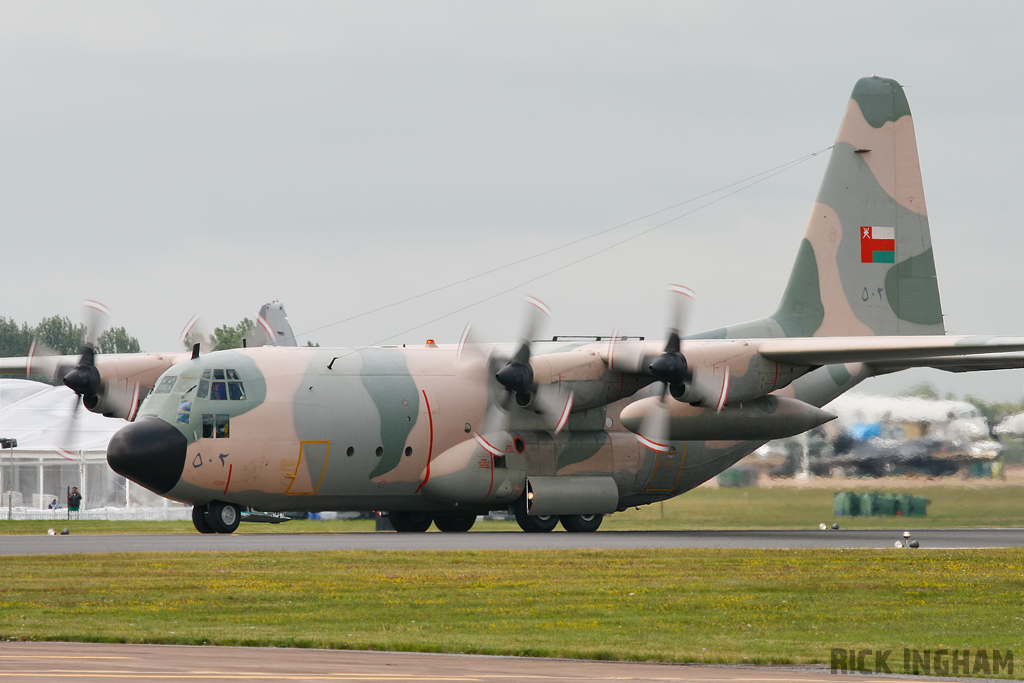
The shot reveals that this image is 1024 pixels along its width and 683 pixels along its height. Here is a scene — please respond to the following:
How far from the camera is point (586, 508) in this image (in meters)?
29.4

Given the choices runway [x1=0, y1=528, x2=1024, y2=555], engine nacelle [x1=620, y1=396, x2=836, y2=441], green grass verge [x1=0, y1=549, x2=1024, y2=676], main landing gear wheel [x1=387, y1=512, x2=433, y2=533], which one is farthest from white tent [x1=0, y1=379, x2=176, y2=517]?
green grass verge [x1=0, y1=549, x2=1024, y2=676]

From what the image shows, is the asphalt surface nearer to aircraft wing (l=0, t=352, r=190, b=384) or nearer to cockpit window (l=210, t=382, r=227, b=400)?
cockpit window (l=210, t=382, r=227, b=400)

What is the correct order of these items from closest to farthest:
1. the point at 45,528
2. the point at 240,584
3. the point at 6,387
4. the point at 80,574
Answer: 1. the point at 240,584
2. the point at 80,574
3. the point at 45,528
4. the point at 6,387

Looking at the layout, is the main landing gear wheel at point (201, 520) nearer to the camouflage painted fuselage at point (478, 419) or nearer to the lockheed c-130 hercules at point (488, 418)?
the lockheed c-130 hercules at point (488, 418)

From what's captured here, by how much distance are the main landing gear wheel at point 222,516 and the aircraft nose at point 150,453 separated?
163cm

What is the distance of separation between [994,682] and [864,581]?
8.35 m

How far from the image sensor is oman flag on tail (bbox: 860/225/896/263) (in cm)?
3334

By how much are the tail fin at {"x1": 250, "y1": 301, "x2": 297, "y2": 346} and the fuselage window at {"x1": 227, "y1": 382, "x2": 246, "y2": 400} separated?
53.3 feet

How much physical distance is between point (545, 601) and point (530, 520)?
44.0 ft

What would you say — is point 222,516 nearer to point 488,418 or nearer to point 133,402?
point 133,402

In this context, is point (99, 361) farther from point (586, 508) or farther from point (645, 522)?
point (645, 522)

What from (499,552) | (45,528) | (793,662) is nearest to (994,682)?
(793,662)

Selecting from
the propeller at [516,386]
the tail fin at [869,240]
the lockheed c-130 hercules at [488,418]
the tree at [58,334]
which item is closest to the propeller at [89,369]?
the lockheed c-130 hercules at [488,418]

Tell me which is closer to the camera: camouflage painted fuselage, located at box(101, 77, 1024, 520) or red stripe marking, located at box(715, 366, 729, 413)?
camouflage painted fuselage, located at box(101, 77, 1024, 520)
